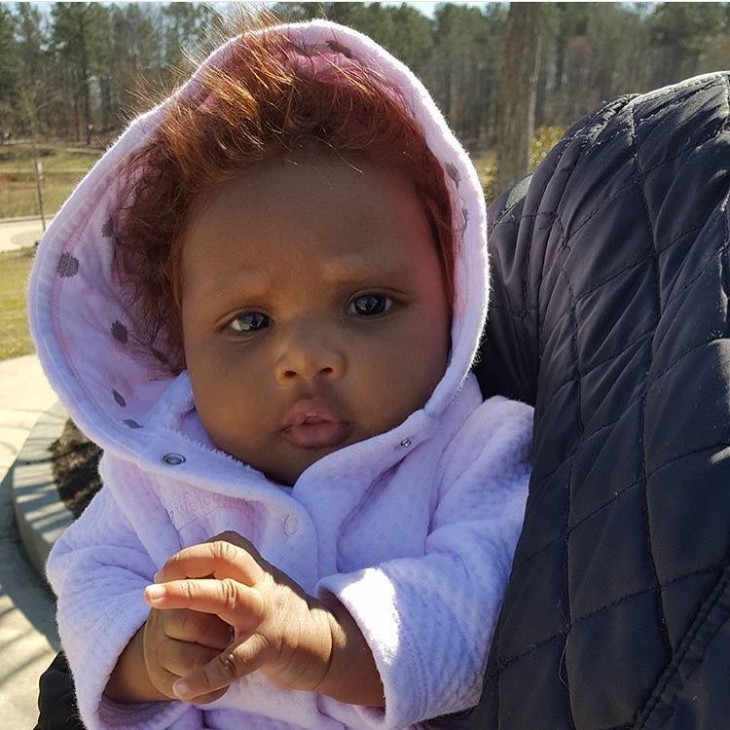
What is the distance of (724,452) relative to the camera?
648mm

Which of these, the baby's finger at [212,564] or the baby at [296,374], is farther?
the baby at [296,374]

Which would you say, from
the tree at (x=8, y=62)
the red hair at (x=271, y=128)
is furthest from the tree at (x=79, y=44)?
the red hair at (x=271, y=128)

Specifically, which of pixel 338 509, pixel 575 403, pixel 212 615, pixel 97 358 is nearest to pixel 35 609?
pixel 97 358

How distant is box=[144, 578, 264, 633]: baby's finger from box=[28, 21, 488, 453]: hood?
1.57 feet

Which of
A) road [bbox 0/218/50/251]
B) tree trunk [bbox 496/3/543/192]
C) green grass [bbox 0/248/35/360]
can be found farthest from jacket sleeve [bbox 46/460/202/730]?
road [bbox 0/218/50/251]

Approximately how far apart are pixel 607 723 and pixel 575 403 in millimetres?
385

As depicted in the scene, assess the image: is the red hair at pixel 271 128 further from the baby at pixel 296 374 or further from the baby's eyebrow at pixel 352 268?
the baby's eyebrow at pixel 352 268

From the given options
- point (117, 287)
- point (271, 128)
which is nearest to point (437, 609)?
point (271, 128)

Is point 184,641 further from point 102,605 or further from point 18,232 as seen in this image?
point 18,232

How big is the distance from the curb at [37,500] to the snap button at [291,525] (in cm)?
237

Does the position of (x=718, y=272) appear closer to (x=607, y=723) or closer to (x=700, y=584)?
(x=700, y=584)

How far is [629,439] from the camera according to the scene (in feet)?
2.58

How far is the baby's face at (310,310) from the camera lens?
1.25m

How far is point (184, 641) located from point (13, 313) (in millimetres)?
8160
